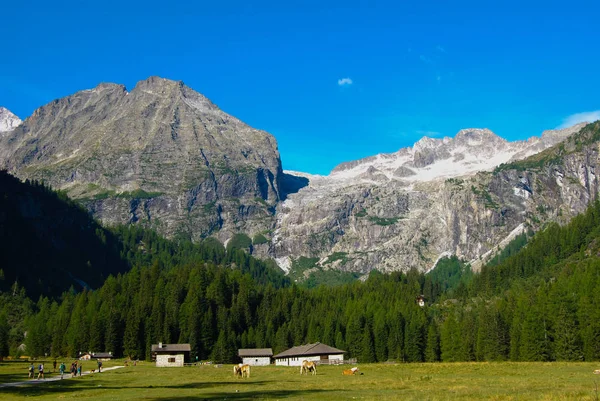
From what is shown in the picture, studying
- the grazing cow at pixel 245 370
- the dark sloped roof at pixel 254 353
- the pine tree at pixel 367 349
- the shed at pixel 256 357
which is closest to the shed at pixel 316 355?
the shed at pixel 256 357

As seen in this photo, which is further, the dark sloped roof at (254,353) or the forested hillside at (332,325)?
the dark sloped roof at (254,353)

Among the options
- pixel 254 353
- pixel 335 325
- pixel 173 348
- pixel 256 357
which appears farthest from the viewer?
pixel 335 325

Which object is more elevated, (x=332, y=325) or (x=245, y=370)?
(x=332, y=325)

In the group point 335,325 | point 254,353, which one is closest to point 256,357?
point 254,353

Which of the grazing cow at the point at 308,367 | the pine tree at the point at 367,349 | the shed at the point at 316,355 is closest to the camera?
the grazing cow at the point at 308,367

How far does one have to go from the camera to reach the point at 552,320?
126500mm

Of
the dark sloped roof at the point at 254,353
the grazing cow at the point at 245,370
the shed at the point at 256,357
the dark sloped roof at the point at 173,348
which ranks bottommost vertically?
the shed at the point at 256,357

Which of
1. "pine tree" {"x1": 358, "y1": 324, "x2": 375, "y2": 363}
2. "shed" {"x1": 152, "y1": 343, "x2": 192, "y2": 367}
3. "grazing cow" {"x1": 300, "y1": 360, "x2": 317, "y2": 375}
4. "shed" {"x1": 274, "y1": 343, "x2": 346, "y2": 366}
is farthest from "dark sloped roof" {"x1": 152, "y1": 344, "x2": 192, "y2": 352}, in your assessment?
"grazing cow" {"x1": 300, "y1": 360, "x2": 317, "y2": 375}

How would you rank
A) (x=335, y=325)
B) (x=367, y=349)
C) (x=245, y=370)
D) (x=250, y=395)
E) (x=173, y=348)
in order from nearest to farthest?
(x=250, y=395)
(x=245, y=370)
(x=173, y=348)
(x=367, y=349)
(x=335, y=325)

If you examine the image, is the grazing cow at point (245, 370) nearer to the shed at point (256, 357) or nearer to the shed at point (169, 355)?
the shed at point (169, 355)

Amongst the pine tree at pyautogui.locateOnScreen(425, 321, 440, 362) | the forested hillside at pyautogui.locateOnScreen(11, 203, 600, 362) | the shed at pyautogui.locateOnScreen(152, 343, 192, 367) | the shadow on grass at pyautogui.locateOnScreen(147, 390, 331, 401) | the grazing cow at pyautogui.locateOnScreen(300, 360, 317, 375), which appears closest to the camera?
the shadow on grass at pyautogui.locateOnScreen(147, 390, 331, 401)

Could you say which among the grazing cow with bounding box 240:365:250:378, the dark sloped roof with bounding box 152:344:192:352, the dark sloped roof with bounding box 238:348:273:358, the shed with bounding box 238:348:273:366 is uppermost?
the dark sloped roof with bounding box 152:344:192:352

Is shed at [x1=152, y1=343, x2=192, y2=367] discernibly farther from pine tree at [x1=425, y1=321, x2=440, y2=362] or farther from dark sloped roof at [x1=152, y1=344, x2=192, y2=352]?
pine tree at [x1=425, y1=321, x2=440, y2=362]

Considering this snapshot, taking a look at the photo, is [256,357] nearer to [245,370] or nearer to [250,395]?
[245,370]
